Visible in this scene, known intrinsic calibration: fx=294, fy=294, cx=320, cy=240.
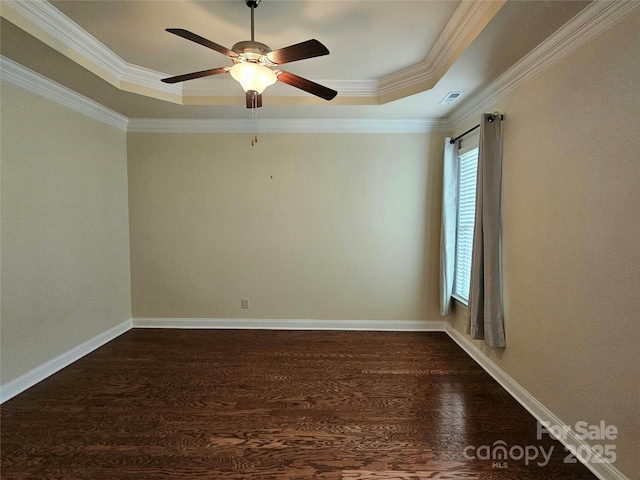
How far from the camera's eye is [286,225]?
3738 millimetres

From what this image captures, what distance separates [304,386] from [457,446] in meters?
1.19

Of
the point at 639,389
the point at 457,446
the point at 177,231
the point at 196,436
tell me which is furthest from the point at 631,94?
the point at 177,231

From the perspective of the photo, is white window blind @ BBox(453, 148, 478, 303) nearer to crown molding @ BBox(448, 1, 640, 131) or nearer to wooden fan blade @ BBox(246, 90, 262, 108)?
crown molding @ BBox(448, 1, 640, 131)

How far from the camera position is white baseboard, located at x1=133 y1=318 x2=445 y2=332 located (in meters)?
3.77

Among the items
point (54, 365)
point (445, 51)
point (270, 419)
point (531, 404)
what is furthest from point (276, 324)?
point (445, 51)

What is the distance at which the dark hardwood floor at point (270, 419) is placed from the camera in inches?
67.2

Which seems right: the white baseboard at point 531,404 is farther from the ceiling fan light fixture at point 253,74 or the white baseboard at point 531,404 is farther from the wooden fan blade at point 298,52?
the ceiling fan light fixture at point 253,74

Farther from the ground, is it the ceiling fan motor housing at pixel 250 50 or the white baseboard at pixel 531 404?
the ceiling fan motor housing at pixel 250 50

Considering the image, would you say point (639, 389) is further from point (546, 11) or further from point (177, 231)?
point (177, 231)

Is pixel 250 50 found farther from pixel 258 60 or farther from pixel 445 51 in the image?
pixel 445 51

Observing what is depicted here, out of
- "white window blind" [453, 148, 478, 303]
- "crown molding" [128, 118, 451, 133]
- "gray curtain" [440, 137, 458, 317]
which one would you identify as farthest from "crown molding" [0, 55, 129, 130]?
"white window blind" [453, 148, 478, 303]

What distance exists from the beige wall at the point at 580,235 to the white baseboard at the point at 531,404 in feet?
0.17

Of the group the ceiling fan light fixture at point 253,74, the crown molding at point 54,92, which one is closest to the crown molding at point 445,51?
the ceiling fan light fixture at point 253,74

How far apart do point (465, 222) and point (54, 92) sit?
13.8 feet
